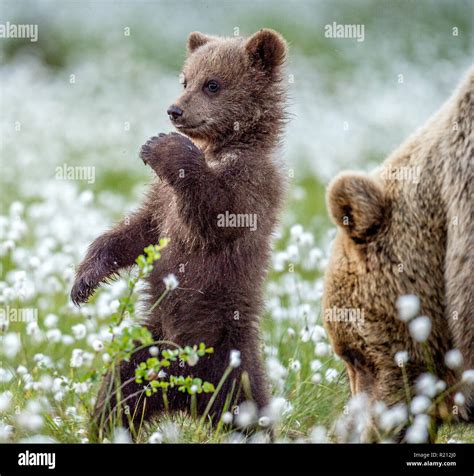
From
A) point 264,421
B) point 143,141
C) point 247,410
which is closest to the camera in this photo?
point 264,421

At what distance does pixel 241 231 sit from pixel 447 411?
1256 millimetres

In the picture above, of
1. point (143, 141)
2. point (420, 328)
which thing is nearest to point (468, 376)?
point (420, 328)

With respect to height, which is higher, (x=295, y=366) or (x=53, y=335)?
(x=53, y=335)

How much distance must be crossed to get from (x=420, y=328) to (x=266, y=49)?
5.69 feet

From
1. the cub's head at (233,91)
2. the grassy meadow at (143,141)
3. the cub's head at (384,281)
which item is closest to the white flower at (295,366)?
the grassy meadow at (143,141)

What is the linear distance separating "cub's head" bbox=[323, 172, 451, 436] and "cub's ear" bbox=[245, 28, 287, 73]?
3.31 feet

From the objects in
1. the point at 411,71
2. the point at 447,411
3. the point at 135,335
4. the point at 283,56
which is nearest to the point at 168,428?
the point at 135,335

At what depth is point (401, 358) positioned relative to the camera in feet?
13.6

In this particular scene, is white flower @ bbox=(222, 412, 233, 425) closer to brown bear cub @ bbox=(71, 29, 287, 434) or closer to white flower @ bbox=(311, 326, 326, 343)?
brown bear cub @ bbox=(71, 29, 287, 434)

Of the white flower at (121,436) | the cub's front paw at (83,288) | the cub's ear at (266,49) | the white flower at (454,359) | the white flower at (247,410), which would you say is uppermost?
the cub's ear at (266,49)

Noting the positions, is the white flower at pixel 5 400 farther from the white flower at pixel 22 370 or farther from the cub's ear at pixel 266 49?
the cub's ear at pixel 266 49

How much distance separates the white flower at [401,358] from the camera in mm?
4137

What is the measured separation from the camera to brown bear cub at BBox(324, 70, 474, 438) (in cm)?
425

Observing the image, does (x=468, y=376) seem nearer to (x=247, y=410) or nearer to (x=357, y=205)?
(x=357, y=205)
